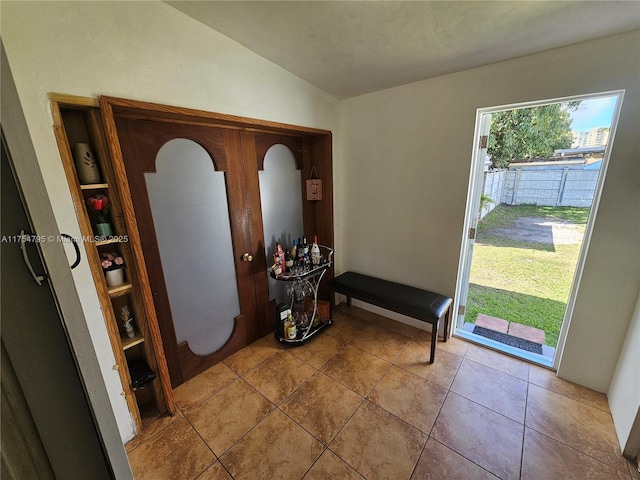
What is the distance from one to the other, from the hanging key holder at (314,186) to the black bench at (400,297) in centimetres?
88

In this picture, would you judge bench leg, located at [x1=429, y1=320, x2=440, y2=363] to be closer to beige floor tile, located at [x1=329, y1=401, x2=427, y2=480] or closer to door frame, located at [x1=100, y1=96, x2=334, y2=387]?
beige floor tile, located at [x1=329, y1=401, x2=427, y2=480]

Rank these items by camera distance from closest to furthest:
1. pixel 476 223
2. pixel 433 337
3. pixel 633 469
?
pixel 633 469 → pixel 433 337 → pixel 476 223

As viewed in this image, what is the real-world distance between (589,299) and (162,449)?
2820 millimetres

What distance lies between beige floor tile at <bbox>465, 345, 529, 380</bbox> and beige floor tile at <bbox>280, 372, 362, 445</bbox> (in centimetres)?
111

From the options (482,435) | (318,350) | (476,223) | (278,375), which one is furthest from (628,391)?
(278,375)

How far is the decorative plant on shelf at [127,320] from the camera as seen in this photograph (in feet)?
5.04

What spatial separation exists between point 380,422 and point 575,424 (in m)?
1.18

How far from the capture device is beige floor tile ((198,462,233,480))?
1328 mm

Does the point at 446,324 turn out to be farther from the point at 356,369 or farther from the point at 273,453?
the point at 273,453

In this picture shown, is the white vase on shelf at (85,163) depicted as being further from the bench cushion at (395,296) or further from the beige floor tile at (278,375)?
the bench cushion at (395,296)

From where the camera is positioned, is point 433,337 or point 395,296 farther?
point 395,296

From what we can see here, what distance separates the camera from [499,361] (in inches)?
82.2

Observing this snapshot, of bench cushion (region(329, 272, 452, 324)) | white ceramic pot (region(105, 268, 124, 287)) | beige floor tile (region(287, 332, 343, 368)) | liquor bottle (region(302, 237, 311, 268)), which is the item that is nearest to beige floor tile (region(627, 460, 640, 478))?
bench cushion (region(329, 272, 452, 324))

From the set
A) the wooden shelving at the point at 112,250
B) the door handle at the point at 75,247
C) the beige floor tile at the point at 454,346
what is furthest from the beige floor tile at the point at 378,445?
the door handle at the point at 75,247
